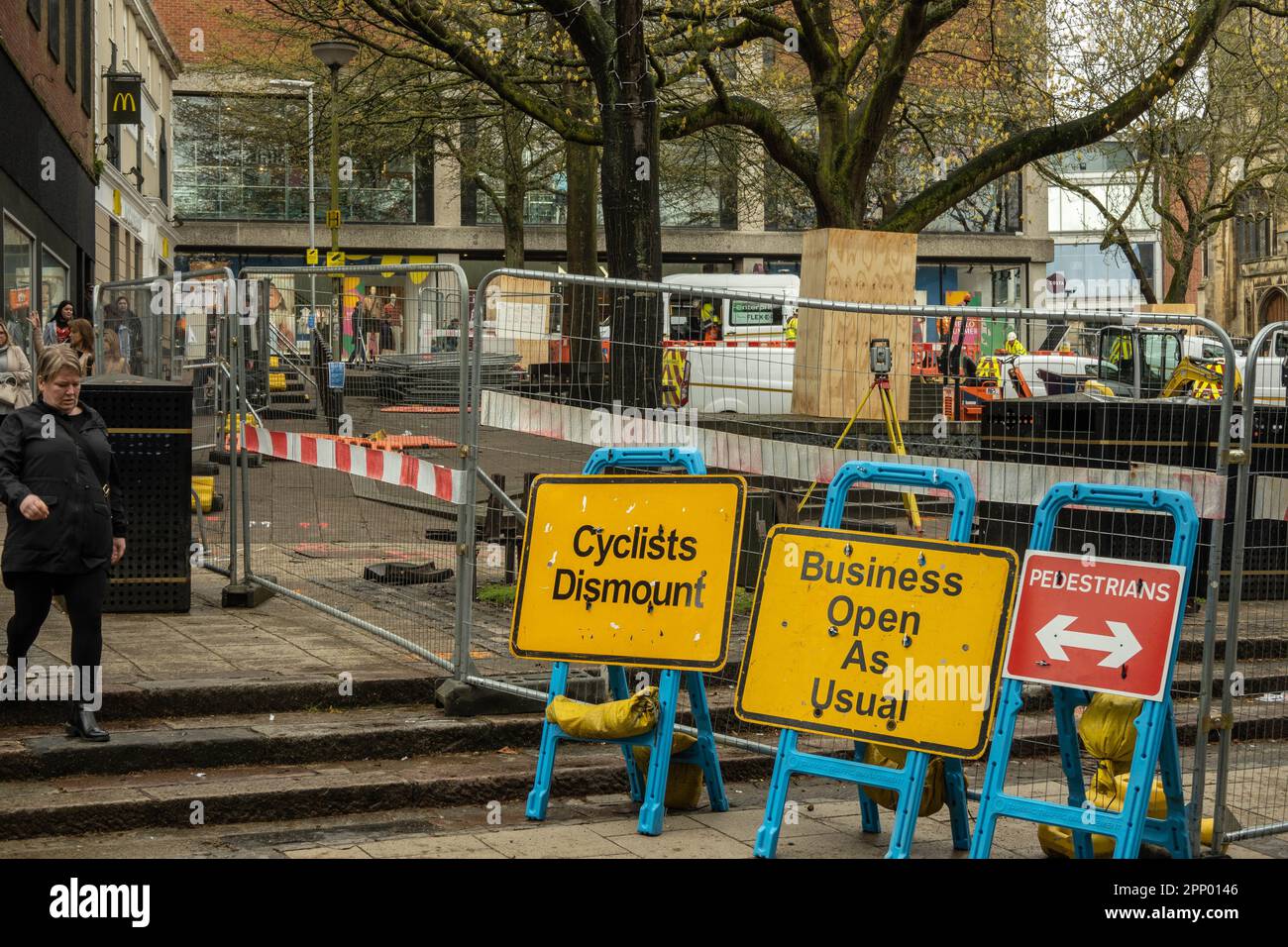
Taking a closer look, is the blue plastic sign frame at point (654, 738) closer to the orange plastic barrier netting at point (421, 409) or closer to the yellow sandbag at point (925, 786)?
the yellow sandbag at point (925, 786)

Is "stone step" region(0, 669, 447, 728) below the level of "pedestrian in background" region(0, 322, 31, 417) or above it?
below

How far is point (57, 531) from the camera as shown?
6.96 meters

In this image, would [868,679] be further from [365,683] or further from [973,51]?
[973,51]

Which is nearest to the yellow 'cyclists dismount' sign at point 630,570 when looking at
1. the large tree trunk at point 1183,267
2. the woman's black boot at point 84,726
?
the woman's black boot at point 84,726

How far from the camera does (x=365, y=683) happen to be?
8.05 metres

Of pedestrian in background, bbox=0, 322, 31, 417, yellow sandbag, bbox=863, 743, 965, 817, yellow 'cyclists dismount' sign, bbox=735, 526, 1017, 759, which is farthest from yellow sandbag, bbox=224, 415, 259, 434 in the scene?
yellow sandbag, bbox=863, 743, 965, 817

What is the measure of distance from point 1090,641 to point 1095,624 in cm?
6

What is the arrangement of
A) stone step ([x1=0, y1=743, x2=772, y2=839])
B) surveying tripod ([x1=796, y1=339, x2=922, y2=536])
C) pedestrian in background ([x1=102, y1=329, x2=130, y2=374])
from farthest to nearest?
pedestrian in background ([x1=102, y1=329, x2=130, y2=374])
surveying tripod ([x1=796, y1=339, x2=922, y2=536])
stone step ([x1=0, y1=743, x2=772, y2=839])

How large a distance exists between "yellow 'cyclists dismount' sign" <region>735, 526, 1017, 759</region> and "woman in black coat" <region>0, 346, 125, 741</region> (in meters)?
3.04

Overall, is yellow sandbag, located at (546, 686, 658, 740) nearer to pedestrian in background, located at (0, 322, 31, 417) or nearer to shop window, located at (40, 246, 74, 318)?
pedestrian in background, located at (0, 322, 31, 417)

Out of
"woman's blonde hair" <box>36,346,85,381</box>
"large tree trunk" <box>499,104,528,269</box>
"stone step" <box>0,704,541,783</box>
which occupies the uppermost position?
"large tree trunk" <box>499,104,528,269</box>

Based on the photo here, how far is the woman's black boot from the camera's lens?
702 centimetres

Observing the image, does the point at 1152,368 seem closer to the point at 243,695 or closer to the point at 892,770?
the point at 243,695

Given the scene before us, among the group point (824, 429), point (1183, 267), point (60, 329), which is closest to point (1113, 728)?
point (824, 429)
